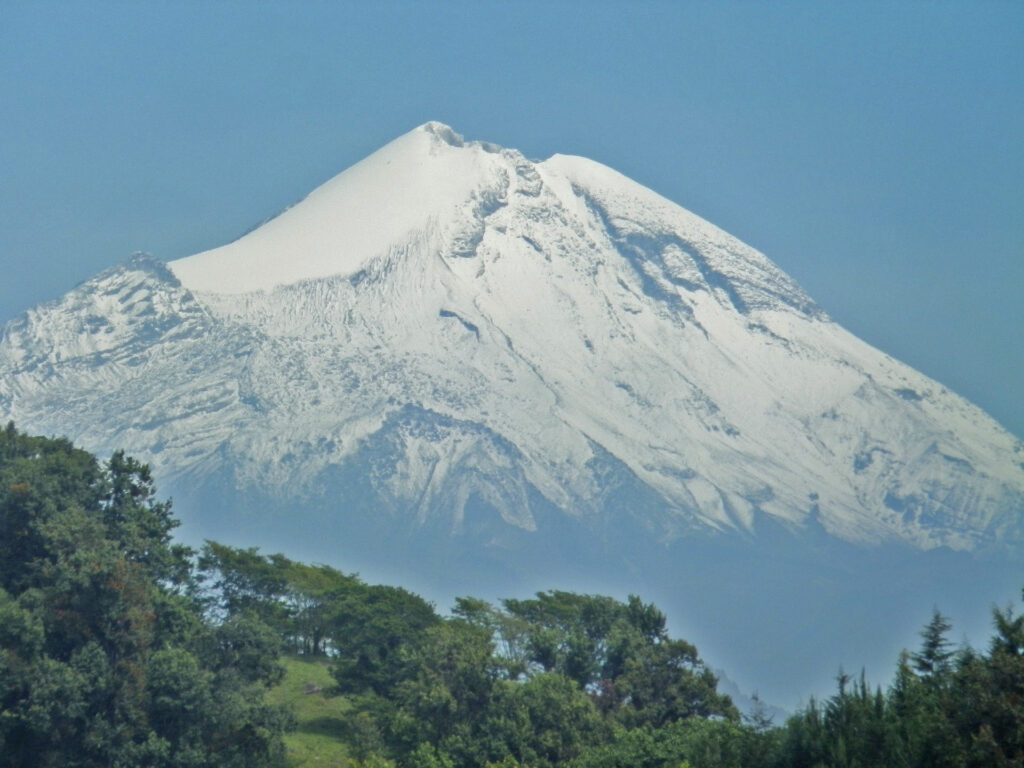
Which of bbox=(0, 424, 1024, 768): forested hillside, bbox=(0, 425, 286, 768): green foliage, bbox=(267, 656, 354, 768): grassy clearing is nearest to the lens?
bbox=(0, 424, 1024, 768): forested hillside

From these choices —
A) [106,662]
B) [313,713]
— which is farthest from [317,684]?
[106,662]

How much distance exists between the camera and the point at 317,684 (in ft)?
213

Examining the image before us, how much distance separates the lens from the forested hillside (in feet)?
133

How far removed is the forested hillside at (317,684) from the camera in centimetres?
4050

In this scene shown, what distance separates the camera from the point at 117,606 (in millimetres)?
50438

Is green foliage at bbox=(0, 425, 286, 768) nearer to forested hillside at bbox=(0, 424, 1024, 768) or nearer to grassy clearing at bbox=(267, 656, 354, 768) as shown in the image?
forested hillside at bbox=(0, 424, 1024, 768)

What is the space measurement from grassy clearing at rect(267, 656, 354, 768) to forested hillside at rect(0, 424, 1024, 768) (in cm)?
14

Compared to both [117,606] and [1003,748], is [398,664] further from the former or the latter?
[1003,748]

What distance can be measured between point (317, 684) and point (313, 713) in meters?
3.85

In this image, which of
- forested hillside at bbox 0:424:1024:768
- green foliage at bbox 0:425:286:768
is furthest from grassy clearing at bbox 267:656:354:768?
green foliage at bbox 0:425:286:768

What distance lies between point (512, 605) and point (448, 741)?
1133 inches

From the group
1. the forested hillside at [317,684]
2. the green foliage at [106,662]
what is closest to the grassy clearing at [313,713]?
the forested hillside at [317,684]

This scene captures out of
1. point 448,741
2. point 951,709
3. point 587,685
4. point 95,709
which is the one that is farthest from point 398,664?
point 951,709

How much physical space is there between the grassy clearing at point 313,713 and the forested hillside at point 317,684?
5.5 inches
